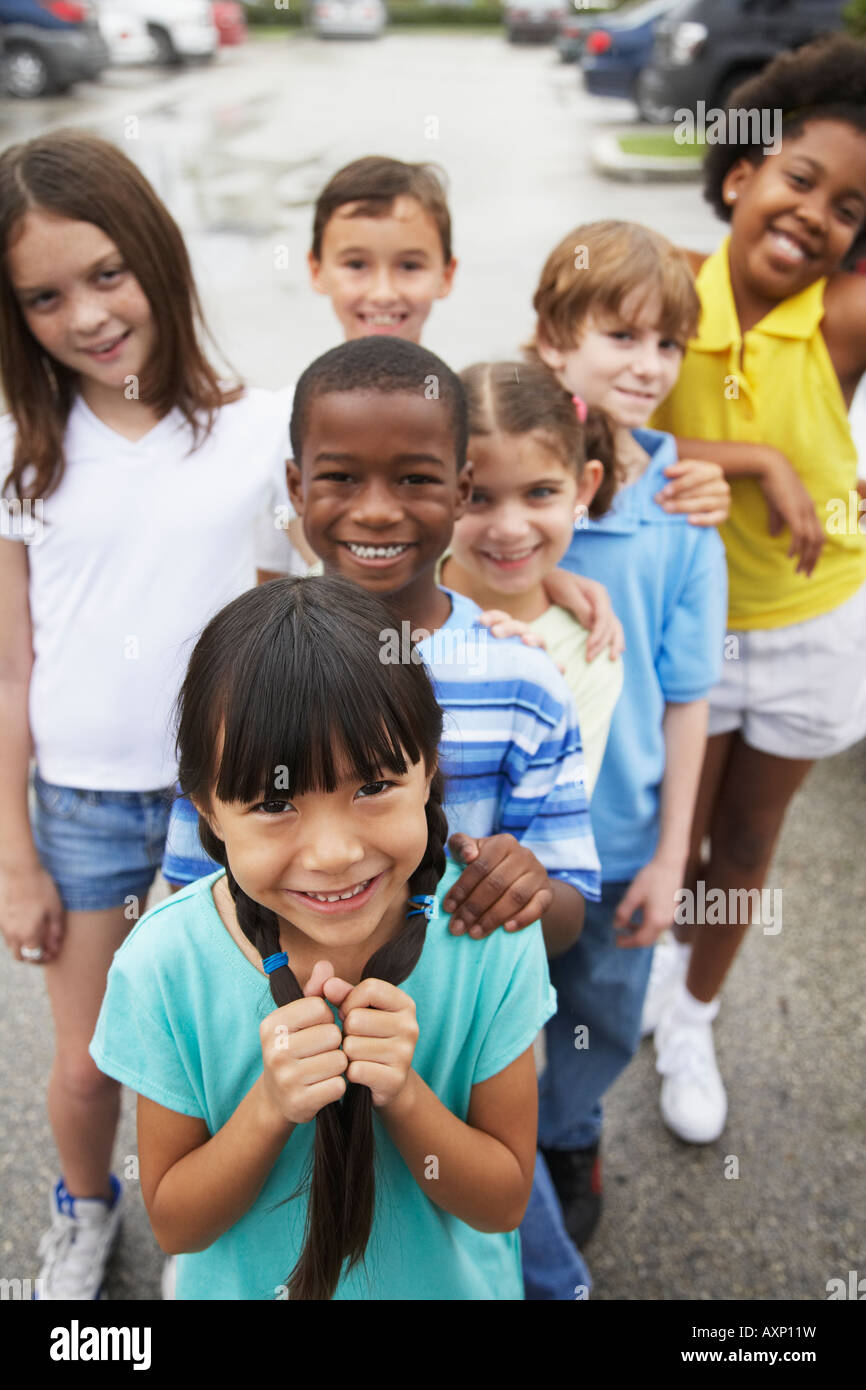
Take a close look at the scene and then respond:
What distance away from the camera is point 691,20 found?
11398 mm

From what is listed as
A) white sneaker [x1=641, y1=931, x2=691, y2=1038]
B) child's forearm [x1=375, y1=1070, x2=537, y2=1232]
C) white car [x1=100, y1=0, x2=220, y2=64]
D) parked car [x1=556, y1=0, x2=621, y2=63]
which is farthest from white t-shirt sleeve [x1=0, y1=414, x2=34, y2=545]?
parked car [x1=556, y1=0, x2=621, y2=63]

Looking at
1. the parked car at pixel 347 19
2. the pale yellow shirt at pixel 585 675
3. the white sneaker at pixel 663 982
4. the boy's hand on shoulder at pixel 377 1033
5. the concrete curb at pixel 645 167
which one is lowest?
the white sneaker at pixel 663 982

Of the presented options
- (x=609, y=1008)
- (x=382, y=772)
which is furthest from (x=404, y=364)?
(x=609, y=1008)

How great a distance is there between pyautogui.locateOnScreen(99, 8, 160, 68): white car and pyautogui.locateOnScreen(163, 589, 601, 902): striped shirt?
19.4m

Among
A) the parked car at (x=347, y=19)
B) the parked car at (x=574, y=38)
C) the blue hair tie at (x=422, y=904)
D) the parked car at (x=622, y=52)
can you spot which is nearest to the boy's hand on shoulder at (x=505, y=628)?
the blue hair tie at (x=422, y=904)

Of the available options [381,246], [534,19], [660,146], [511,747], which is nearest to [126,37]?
[534,19]

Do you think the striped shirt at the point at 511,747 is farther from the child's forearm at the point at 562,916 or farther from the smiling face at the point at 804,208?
the smiling face at the point at 804,208

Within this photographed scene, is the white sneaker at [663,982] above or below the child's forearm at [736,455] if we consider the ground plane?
below

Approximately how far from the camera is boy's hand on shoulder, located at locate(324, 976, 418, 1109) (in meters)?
1.12

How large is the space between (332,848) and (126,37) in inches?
848

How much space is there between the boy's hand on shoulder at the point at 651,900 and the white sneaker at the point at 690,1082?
29.3 inches

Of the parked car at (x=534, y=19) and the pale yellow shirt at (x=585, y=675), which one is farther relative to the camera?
the parked car at (x=534, y=19)

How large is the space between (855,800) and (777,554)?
185 centimetres

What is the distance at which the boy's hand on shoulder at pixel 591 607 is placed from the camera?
5.94 feet
